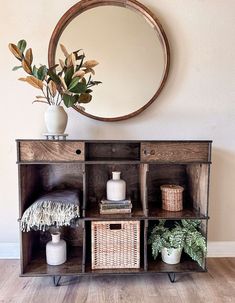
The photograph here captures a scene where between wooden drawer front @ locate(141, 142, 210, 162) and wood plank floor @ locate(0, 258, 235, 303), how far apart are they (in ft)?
2.63

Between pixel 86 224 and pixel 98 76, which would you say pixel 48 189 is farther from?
pixel 98 76

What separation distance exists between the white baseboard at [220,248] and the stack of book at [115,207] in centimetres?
84

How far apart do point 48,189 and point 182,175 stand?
3.24 ft

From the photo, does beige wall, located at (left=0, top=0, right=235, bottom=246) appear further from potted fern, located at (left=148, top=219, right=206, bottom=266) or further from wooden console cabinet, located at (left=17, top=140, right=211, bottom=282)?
potted fern, located at (left=148, top=219, right=206, bottom=266)

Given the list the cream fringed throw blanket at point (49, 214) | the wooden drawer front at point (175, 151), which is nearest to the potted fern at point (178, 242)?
the wooden drawer front at point (175, 151)

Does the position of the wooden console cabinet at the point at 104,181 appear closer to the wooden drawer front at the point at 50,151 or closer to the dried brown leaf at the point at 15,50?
the wooden drawer front at the point at 50,151

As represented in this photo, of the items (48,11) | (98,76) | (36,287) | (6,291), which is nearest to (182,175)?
(98,76)

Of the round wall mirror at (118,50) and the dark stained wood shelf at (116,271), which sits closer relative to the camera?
the dark stained wood shelf at (116,271)

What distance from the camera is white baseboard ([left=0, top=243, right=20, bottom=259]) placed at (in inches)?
78.2

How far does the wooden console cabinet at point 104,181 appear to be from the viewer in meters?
1.56

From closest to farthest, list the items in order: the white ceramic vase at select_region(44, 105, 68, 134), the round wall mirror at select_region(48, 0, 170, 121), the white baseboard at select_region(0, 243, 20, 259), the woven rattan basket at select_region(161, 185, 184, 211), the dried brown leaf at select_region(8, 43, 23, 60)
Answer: the dried brown leaf at select_region(8, 43, 23, 60) < the white ceramic vase at select_region(44, 105, 68, 134) < the woven rattan basket at select_region(161, 185, 184, 211) < the round wall mirror at select_region(48, 0, 170, 121) < the white baseboard at select_region(0, 243, 20, 259)

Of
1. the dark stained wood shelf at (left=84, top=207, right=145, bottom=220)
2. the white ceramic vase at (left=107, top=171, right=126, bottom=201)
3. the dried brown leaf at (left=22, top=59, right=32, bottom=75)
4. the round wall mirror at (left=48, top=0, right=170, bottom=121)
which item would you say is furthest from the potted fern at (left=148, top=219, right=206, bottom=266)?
the dried brown leaf at (left=22, top=59, right=32, bottom=75)

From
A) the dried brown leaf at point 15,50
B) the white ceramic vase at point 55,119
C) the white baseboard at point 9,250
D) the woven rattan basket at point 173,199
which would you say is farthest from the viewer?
the white baseboard at point 9,250

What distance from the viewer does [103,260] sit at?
5.42ft
